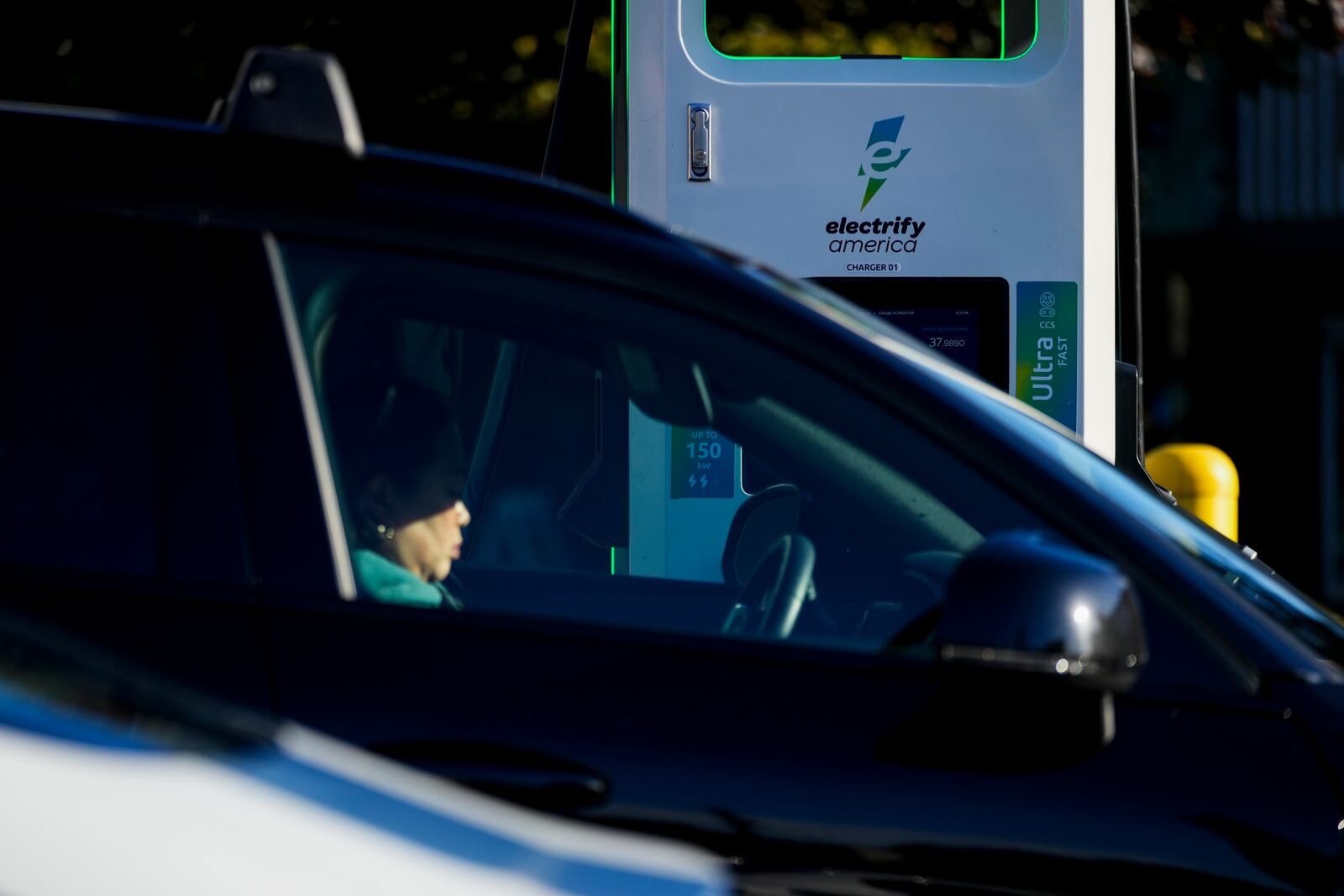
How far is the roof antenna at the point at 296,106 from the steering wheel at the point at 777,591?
0.78 m

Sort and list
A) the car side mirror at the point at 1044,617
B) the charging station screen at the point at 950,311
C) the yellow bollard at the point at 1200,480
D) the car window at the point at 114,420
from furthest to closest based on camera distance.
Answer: the yellow bollard at the point at 1200,480, the charging station screen at the point at 950,311, the car window at the point at 114,420, the car side mirror at the point at 1044,617

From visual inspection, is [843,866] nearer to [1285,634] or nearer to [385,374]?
[1285,634]

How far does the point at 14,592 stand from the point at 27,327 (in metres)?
0.31

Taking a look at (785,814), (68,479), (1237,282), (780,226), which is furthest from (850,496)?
(1237,282)

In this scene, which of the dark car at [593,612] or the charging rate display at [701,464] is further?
the charging rate display at [701,464]

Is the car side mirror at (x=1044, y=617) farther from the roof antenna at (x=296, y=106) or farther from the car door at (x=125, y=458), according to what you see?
the roof antenna at (x=296, y=106)

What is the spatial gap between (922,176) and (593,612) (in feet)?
7.27

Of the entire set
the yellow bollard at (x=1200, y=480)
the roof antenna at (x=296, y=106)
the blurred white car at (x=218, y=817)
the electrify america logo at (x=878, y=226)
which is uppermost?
the electrify america logo at (x=878, y=226)

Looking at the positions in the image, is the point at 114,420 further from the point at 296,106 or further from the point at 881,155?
the point at 881,155

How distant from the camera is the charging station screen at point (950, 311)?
4.09 meters

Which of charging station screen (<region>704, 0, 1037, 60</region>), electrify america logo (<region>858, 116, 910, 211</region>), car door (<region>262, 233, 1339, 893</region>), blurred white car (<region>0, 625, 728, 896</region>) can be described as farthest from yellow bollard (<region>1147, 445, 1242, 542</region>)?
blurred white car (<region>0, 625, 728, 896</region>)

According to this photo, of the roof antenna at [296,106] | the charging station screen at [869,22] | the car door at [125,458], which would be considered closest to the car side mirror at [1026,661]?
the car door at [125,458]

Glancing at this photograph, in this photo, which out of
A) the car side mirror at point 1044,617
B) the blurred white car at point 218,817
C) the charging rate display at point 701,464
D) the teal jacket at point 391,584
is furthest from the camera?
the charging rate display at point 701,464

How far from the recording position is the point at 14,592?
184 centimetres
